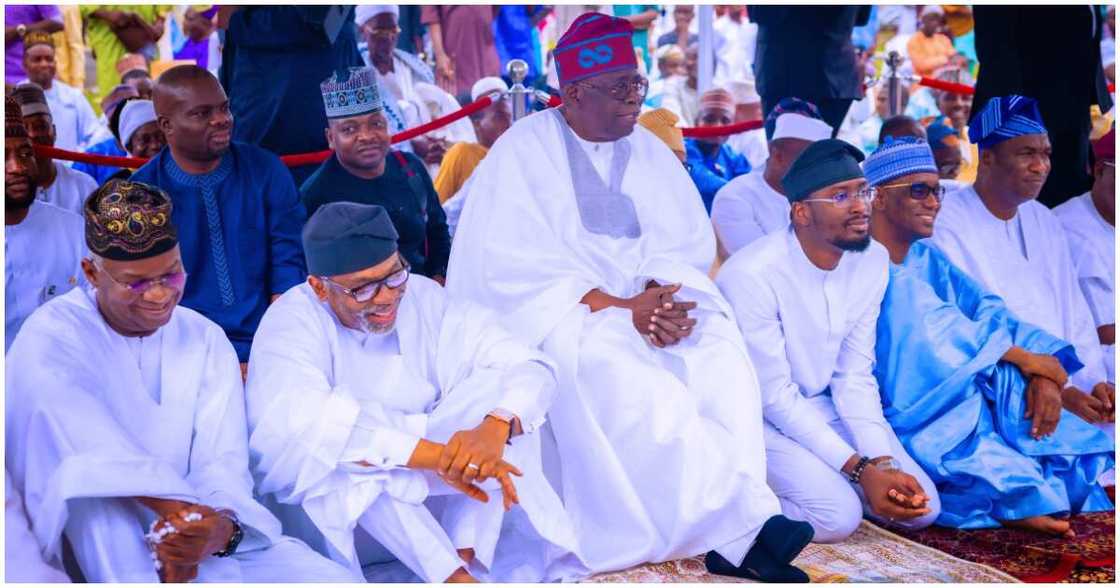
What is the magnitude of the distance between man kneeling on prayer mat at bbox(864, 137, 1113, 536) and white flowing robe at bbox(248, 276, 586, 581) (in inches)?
62.8

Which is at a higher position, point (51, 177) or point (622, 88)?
point (622, 88)

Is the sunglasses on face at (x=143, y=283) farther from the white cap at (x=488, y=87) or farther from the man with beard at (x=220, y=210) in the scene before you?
the white cap at (x=488, y=87)

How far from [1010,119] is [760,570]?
8.98 ft

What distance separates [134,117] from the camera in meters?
5.74

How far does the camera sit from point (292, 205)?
4746mm

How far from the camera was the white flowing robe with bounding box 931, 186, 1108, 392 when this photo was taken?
18.4 feet

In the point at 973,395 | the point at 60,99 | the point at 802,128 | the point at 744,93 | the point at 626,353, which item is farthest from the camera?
the point at 744,93

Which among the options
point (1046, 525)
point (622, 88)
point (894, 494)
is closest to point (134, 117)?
point (622, 88)

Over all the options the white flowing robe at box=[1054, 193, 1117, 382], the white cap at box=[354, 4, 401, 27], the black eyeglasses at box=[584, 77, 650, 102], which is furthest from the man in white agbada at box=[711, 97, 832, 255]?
the white cap at box=[354, 4, 401, 27]

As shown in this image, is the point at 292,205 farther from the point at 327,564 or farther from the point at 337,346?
the point at 327,564

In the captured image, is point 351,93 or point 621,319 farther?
point 351,93

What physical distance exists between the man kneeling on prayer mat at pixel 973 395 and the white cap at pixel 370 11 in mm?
3366

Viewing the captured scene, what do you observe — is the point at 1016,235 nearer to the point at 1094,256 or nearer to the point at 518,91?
the point at 1094,256

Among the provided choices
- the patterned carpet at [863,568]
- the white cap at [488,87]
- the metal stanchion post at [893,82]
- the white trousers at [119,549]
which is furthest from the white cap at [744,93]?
the white trousers at [119,549]
